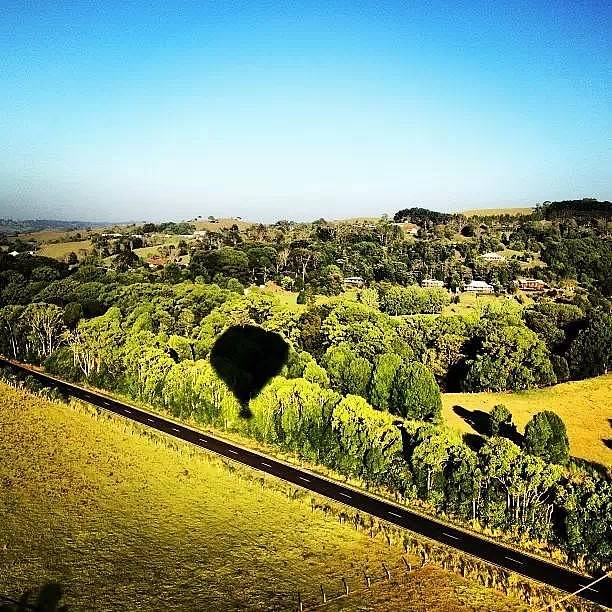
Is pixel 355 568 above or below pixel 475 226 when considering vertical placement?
below

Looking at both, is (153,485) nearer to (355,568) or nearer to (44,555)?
(44,555)

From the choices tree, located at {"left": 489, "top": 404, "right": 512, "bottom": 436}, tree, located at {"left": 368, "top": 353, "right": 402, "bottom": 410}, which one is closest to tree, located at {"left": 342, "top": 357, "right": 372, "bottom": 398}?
tree, located at {"left": 368, "top": 353, "right": 402, "bottom": 410}

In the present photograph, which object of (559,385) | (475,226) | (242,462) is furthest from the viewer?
(475,226)

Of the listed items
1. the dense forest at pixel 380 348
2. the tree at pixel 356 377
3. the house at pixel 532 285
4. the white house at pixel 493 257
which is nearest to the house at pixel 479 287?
the dense forest at pixel 380 348

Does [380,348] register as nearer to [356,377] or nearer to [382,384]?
[356,377]

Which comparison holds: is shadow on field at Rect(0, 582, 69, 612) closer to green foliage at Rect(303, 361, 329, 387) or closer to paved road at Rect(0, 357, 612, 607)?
paved road at Rect(0, 357, 612, 607)

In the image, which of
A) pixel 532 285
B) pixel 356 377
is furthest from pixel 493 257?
pixel 356 377

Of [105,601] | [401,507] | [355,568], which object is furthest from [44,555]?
[401,507]
